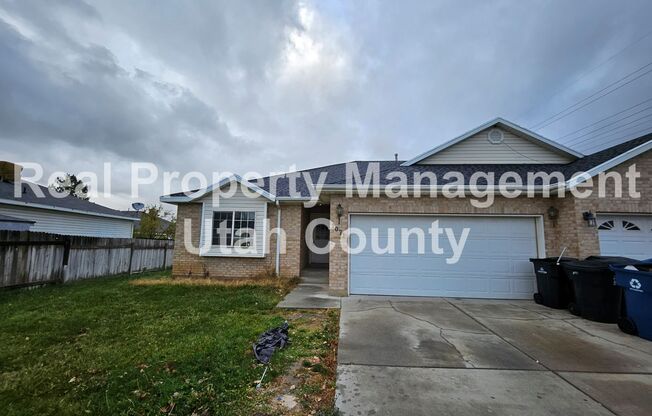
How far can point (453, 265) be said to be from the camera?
7613 millimetres

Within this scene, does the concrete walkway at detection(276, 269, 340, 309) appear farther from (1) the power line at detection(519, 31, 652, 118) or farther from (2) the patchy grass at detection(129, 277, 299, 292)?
(1) the power line at detection(519, 31, 652, 118)

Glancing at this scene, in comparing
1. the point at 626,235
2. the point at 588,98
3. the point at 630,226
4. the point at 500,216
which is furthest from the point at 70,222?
the point at 588,98

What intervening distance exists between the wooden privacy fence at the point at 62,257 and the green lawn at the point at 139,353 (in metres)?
1.75

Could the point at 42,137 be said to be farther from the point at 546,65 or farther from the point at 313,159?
the point at 546,65

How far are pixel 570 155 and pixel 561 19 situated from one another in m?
4.78

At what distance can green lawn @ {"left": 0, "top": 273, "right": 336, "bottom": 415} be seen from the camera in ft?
8.96

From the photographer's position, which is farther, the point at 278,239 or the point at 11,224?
the point at 11,224

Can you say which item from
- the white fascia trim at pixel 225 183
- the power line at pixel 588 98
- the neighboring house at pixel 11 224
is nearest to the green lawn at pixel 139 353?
the white fascia trim at pixel 225 183

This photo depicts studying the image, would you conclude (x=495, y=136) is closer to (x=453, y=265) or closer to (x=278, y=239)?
(x=453, y=265)

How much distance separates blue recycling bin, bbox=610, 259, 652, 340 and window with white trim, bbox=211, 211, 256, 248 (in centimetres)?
984

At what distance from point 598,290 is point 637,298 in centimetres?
78

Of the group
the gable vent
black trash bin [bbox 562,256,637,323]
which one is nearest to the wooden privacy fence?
black trash bin [bbox 562,256,637,323]

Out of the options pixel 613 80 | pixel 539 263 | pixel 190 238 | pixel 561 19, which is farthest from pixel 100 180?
pixel 613 80

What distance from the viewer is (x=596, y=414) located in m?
2.51
